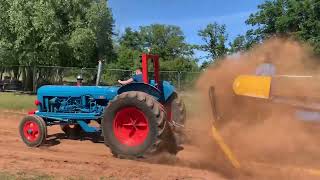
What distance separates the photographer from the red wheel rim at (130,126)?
883cm

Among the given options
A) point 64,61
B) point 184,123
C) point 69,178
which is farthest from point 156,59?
point 64,61

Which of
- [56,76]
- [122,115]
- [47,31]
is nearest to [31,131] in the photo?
[122,115]

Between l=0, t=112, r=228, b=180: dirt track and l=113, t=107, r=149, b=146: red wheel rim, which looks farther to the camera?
l=113, t=107, r=149, b=146: red wheel rim

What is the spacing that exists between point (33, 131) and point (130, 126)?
253 cm

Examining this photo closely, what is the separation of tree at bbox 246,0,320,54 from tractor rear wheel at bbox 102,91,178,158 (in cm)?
2251

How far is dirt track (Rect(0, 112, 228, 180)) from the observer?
7.51m

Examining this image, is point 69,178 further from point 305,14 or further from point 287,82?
point 305,14

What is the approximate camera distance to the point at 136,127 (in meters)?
8.91

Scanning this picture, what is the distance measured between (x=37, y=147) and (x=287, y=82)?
5.34m

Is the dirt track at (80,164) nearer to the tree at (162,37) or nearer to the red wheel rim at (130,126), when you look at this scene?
the red wheel rim at (130,126)

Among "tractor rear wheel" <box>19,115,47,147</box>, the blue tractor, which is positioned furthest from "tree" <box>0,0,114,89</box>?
"tractor rear wheel" <box>19,115,47,147</box>

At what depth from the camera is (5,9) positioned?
32.2 metres

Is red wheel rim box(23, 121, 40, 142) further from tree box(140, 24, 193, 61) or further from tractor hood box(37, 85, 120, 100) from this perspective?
tree box(140, 24, 193, 61)

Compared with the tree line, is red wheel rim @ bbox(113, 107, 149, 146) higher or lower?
lower
